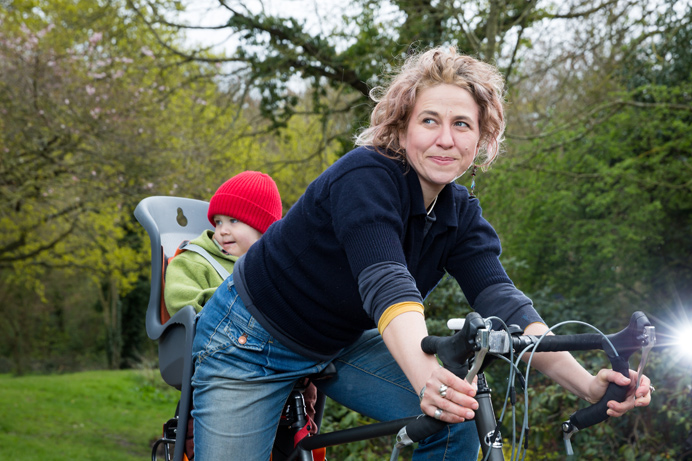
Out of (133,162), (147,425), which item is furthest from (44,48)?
(147,425)

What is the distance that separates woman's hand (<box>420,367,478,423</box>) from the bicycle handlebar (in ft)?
0.12

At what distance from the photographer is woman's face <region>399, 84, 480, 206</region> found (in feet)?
5.86

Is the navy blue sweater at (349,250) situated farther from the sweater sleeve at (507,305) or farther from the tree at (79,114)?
the tree at (79,114)

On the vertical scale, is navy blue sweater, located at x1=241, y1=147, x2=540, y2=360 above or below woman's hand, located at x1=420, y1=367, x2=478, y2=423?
above

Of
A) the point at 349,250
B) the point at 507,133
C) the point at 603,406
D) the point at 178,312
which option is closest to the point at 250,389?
the point at 178,312

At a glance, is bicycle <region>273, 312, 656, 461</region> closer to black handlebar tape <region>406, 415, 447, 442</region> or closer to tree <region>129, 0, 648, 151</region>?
black handlebar tape <region>406, 415, 447, 442</region>

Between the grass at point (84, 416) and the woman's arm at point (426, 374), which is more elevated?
the woman's arm at point (426, 374)

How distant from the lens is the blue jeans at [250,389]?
204 centimetres

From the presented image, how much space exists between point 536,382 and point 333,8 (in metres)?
4.91

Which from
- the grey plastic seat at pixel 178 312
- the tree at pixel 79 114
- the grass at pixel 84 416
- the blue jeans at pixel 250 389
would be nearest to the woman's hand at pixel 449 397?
the blue jeans at pixel 250 389

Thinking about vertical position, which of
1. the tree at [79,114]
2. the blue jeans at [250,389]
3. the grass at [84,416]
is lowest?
the grass at [84,416]

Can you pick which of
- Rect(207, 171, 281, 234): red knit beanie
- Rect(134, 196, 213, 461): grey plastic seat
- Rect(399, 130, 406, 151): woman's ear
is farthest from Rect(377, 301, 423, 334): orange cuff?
Rect(207, 171, 281, 234): red knit beanie

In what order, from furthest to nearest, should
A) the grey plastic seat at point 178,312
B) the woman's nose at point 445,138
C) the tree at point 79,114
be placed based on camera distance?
the tree at point 79,114 → the grey plastic seat at point 178,312 → the woman's nose at point 445,138

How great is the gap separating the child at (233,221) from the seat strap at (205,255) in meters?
0.01
